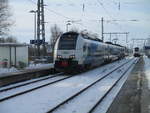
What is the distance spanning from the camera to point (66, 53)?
2534cm

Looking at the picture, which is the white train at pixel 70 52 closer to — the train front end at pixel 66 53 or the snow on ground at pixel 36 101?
the train front end at pixel 66 53

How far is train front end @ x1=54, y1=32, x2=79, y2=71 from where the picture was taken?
25.2 m

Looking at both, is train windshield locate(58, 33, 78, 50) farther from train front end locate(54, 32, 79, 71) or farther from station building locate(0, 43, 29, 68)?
station building locate(0, 43, 29, 68)

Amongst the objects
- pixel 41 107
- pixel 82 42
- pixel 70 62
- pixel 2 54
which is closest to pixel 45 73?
pixel 70 62

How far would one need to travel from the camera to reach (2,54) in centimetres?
3030

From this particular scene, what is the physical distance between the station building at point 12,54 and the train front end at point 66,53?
16.8 feet

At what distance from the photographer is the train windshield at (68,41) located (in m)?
25.5

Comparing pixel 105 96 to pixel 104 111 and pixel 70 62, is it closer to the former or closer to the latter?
pixel 104 111

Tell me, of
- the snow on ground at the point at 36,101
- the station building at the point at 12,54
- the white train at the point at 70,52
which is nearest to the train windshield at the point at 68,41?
the white train at the point at 70,52

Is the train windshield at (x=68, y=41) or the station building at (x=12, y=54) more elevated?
the train windshield at (x=68, y=41)

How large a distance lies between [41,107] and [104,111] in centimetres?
221

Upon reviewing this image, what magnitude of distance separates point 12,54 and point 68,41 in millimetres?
7342

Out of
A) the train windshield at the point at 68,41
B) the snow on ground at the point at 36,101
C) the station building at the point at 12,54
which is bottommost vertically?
the snow on ground at the point at 36,101

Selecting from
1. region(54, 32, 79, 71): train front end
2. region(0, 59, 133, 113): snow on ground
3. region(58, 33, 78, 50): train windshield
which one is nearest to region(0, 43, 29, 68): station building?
region(54, 32, 79, 71): train front end
